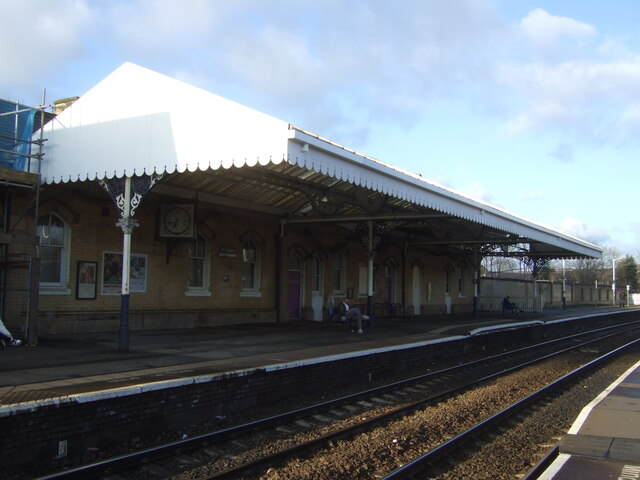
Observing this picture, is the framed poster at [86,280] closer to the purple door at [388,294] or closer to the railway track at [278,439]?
the railway track at [278,439]

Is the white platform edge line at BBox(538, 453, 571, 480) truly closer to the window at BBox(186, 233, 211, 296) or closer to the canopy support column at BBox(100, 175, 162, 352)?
the canopy support column at BBox(100, 175, 162, 352)

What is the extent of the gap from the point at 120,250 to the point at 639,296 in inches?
3265

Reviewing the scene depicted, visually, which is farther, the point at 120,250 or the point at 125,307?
the point at 120,250

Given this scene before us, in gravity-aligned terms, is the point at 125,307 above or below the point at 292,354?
above

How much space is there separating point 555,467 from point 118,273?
1182 cm

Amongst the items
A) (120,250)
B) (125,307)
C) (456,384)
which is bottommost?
(456,384)

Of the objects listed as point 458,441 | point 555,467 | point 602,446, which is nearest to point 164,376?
point 458,441

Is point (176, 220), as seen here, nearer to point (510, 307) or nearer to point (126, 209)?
point (126, 209)

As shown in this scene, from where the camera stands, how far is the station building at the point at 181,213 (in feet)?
35.4

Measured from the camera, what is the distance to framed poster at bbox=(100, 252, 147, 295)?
1454cm

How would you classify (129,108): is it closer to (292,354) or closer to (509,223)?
(292,354)

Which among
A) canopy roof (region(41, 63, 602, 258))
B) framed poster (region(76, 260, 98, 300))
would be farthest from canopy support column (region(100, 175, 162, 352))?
framed poster (region(76, 260, 98, 300))

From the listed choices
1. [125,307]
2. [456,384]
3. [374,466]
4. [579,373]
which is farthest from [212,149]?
[579,373]

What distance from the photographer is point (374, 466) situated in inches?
260
